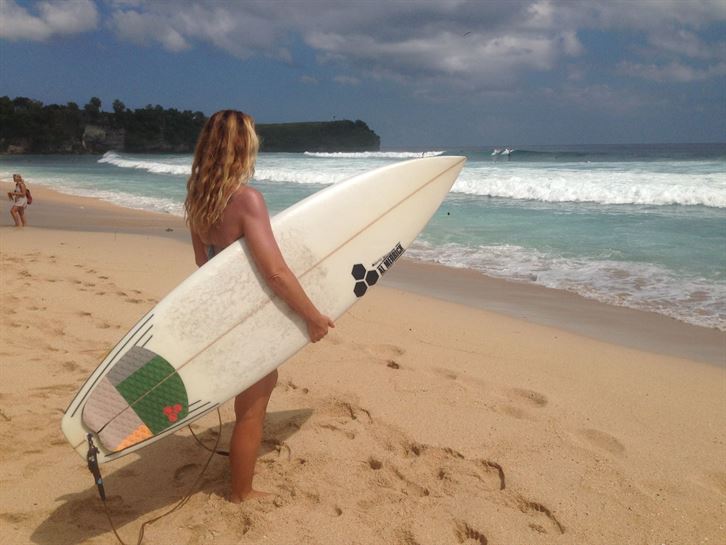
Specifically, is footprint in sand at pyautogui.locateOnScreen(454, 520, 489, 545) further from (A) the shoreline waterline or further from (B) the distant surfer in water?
(A) the shoreline waterline

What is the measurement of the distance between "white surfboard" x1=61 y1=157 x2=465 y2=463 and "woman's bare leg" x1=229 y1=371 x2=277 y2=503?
60 mm

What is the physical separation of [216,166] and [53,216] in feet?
33.8

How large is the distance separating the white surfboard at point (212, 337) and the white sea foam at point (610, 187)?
1192 centimetres

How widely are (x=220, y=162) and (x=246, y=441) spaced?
103 centimetres

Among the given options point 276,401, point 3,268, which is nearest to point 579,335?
point 276,401

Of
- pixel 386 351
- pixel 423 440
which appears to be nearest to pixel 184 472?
pixel 423 440

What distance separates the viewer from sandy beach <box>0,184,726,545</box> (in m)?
2.02

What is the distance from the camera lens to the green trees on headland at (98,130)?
63250 mm

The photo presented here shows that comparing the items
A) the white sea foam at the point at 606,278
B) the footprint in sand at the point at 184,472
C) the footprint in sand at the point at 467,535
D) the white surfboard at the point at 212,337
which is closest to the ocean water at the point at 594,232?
the white sea foam at the point at 606,278

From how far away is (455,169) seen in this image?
3072 millimetres

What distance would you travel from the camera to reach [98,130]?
237ft

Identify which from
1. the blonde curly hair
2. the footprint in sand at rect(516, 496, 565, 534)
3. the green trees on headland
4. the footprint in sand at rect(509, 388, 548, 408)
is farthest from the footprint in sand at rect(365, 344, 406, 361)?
the green trees on headland

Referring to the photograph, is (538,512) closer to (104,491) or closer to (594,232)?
(104,491)

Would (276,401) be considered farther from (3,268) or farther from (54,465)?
(3,268)
